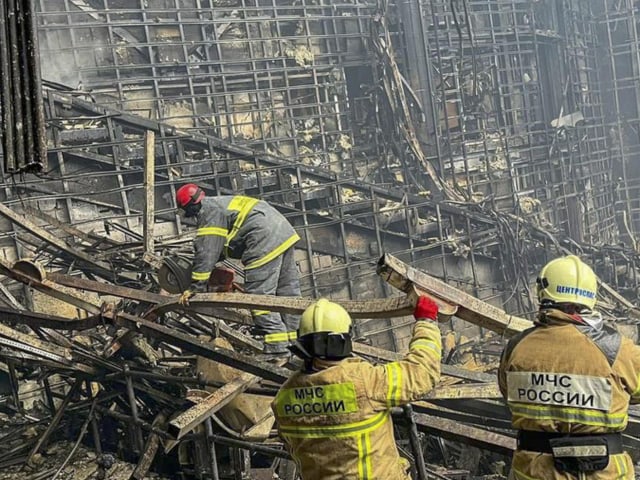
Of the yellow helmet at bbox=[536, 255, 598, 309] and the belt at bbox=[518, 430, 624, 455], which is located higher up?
the yellow helmet at bbox=[536, 255, 598, 309]

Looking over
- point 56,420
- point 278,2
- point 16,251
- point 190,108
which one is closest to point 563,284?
point 56,420

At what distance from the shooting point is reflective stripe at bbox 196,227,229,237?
6.15m

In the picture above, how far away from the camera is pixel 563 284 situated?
3.10m

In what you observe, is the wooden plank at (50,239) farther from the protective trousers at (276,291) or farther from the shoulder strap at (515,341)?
the shoulder strap at (515,341)

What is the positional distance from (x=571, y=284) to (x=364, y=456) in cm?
125

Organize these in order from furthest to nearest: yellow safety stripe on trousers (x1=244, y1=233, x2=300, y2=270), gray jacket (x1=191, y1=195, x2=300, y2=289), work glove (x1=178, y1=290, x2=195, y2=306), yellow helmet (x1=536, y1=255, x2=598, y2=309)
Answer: yellow safety stripe on trousers (x1=244, y1=233, x2=300, y2=270)
gray jacket (x1=191, y1=195, x2=300, y2=289)
work glove (x1=178, y1=290, x2=195, y2=306)
yellow helmet (x1=536, y1=255, x2=598, y2=309)

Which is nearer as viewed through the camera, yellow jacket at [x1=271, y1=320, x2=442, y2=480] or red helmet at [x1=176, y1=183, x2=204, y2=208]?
yellow jacket at [x1=271, y1=320, x2=442, y2=480]

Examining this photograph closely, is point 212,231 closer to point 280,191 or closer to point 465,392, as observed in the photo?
point 465,392

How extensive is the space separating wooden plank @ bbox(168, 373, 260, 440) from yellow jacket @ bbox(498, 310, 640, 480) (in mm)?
1821

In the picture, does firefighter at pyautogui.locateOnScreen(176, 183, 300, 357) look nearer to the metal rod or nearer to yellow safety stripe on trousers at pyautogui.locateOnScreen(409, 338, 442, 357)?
the metal rod

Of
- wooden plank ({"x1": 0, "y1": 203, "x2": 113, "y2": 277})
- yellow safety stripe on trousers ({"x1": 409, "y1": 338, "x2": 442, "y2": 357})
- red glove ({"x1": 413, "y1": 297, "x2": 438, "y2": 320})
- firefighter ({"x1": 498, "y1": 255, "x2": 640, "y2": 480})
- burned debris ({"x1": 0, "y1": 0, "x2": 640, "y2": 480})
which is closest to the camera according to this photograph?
firefighter ({"x1": 498, "y1": 255, "x2": 640, "y2": 480})

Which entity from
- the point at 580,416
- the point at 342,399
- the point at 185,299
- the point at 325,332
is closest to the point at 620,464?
the point at 580,416

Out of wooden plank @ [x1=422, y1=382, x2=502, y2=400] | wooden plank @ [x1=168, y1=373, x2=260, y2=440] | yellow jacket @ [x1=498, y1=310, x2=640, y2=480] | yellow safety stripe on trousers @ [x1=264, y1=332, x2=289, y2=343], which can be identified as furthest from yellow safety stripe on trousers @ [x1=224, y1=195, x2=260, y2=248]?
yellow jacket @ [x1=498, y1=310, x2=640, y2=480]

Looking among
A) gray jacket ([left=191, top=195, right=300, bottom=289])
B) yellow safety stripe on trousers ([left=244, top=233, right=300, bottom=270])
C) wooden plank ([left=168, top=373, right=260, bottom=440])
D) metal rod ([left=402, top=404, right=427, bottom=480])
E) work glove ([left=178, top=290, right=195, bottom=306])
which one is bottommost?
metal rod ([left=402, top=404, right=427, bottom=480])
